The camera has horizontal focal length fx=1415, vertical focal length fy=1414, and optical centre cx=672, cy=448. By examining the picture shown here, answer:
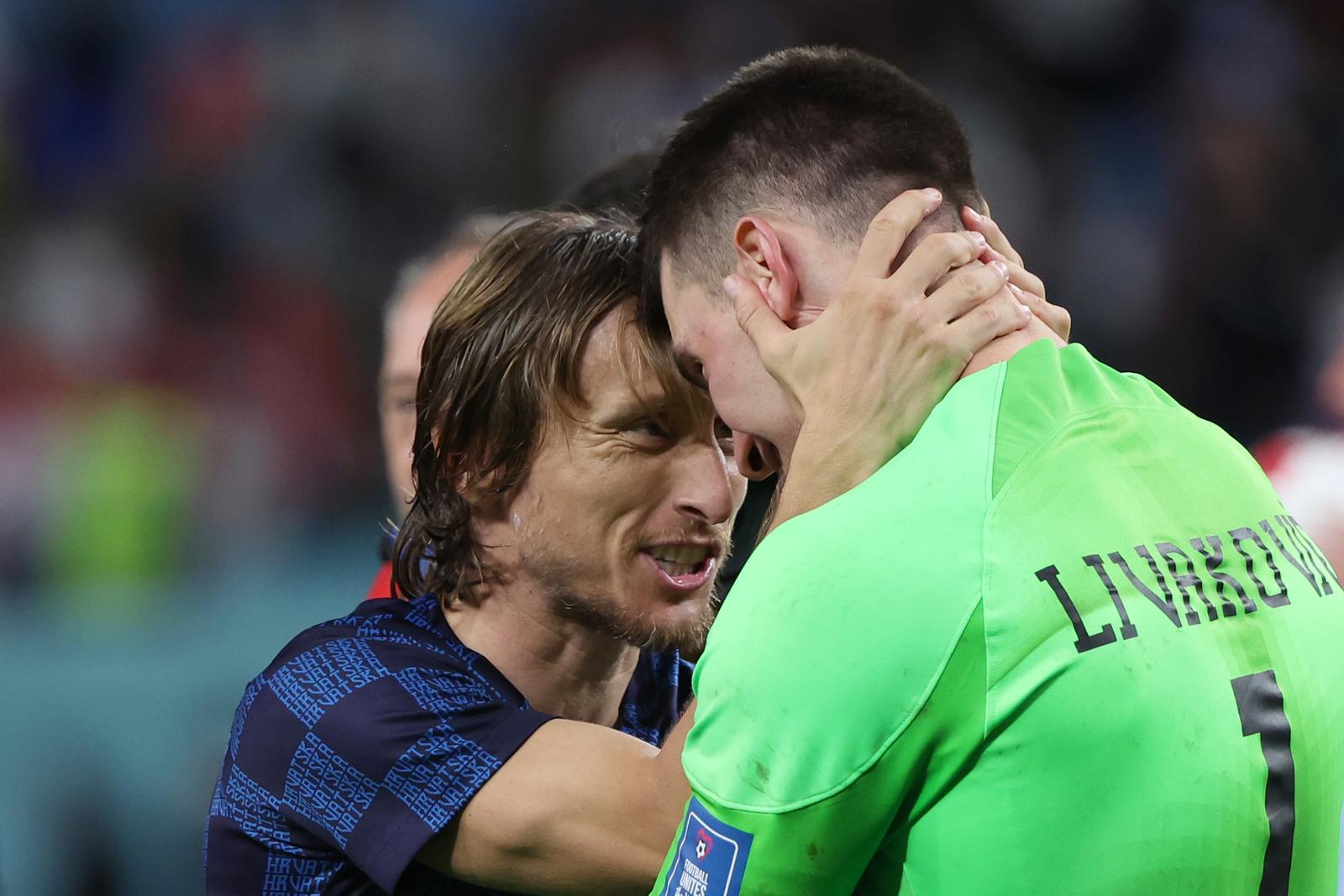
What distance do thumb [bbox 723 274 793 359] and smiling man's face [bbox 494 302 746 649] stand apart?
1.99 ft

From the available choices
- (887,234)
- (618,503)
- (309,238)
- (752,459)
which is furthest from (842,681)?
(309,238)

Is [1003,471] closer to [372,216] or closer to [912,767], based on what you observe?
[912,767]

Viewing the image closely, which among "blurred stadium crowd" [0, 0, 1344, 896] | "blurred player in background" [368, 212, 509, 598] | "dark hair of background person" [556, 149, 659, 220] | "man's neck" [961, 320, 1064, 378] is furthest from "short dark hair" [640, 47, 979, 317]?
"blurred stadium crowd" [0, 0, 1344, 896]

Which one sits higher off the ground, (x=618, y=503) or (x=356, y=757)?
(x=618, y=503)

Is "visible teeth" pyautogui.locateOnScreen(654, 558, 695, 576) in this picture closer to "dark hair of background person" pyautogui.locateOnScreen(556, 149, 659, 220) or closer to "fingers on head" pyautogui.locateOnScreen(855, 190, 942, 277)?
"fingers on head" pyautogui.locateOnScreen(855, 190, 942, 277)

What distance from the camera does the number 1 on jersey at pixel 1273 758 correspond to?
4.26 ft

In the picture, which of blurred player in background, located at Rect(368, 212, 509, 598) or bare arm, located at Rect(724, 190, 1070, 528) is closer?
bare arm, located at Rect(724, 190, 1070, 528)

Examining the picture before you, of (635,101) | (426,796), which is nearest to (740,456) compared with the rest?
(426,796)

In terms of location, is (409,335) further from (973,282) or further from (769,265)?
(973,282)

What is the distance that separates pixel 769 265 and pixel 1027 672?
60cm

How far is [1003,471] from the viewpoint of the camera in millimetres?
1293

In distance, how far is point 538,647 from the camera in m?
2.24

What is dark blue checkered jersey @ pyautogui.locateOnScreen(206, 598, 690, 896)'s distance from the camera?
6.19 ft

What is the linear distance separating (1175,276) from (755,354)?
17.5ft
